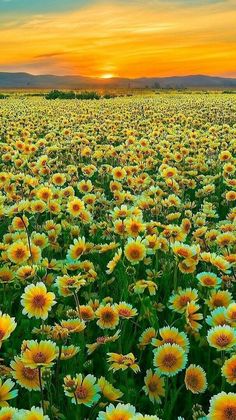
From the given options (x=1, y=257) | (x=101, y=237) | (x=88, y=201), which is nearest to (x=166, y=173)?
(x=88, y=201)

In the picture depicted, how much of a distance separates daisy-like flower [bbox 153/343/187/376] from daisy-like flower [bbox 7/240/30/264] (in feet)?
3.91

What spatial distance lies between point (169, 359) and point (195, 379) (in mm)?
143

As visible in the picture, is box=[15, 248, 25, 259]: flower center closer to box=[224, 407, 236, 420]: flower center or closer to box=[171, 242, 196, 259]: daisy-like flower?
box=[171, 242, 196, 259]: daisy-like flower

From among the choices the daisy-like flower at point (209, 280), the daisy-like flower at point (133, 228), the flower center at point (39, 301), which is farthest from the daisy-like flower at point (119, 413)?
the daisy-like flower at point (133, 228)

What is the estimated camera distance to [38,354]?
1.99 m

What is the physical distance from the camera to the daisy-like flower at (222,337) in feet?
7.09

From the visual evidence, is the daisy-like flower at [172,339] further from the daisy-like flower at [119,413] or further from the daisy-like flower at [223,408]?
the daisy-like flower at [119,413]

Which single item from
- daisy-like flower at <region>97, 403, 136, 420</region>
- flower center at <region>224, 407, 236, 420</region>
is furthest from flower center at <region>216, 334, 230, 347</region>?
daisy-like flower at <region>97, 403, 136, 420</region>

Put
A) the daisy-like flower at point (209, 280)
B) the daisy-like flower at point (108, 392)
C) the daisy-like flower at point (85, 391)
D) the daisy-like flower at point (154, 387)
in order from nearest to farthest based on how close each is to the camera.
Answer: the daisy-like flower at point (85, 391) → the daisy-like flower at point (108, 392) → the daisy-like flower at point (154, 387) → the daisy-like flower at point (209, 280)

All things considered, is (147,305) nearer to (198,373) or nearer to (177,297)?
(177,297)

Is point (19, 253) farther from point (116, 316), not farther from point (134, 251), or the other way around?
point (116, 316)

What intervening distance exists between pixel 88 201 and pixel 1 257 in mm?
1799

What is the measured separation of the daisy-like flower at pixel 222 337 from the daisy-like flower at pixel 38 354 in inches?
23.9

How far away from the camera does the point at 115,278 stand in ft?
11.8
